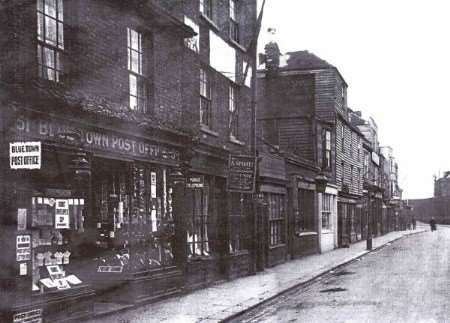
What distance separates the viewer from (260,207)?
19156 mm

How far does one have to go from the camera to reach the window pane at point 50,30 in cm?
1001

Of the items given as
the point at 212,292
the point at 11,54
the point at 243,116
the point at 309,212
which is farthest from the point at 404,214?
the point at 11,54

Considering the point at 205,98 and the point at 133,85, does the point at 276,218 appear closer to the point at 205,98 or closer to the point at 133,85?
the point at 205,98

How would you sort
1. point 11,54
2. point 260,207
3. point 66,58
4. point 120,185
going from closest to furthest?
point 11,54, point 66,58, point 120,185, point 260,207

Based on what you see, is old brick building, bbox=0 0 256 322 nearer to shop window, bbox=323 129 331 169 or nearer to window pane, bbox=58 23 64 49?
window pane, bbox=58 23 64 49

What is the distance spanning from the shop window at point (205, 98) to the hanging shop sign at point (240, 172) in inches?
63.7

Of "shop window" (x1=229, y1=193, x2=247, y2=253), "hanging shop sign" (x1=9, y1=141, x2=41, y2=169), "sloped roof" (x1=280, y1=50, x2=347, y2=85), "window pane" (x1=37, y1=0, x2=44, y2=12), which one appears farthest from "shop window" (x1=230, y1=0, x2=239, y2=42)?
"sloped roof" (x1=280, y1=50, x2=347, y2=85)

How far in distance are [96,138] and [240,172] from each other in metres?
5.71

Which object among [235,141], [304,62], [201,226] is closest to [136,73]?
[201,226]

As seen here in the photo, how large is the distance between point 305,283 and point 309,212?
12.8m

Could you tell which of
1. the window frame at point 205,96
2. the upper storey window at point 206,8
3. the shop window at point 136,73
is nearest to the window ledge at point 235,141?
the window frame at point 205,96

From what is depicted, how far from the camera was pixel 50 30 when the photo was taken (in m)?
10.1

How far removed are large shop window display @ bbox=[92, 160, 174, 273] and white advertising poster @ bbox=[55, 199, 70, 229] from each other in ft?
4.27

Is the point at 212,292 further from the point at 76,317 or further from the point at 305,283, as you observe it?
the point at 76,317
